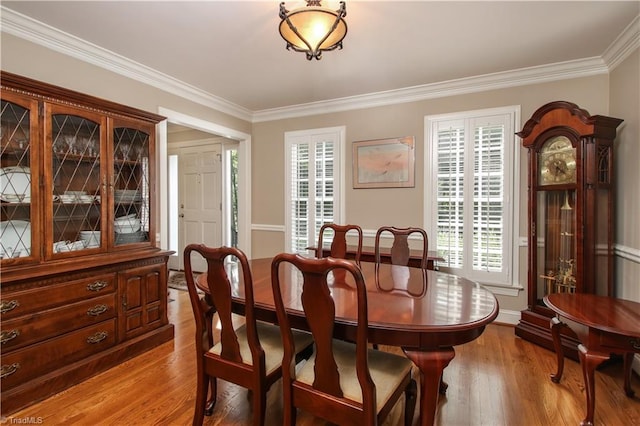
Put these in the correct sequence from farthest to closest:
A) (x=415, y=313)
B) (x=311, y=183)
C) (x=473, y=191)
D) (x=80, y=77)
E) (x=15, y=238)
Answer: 1. (x=311, y=183)
2. (x=473, y=191)
3. (x=80, y=77)
4. (x=15, y=238)
5. (x=415, y=313)

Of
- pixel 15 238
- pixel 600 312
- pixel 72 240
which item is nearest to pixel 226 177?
pixel 72 240

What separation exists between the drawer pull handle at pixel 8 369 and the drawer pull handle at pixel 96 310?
0.45 m

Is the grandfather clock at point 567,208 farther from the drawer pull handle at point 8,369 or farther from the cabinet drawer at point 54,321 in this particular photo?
the drawer pull handle at point 8,369

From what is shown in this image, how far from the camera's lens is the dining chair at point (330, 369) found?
117 centimetres

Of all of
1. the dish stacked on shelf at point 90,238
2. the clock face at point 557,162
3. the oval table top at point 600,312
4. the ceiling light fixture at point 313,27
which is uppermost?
the ceiling light fixture at point 313,27

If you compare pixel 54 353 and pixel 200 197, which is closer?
pixel 54 353

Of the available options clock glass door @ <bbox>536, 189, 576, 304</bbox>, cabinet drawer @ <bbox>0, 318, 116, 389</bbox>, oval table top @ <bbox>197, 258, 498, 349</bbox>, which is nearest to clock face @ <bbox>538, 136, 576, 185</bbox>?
clock glass door @ <bbox>536, 189, 576, 304</bbox>

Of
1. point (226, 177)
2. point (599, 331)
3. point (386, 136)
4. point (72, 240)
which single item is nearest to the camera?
point (599, 331)

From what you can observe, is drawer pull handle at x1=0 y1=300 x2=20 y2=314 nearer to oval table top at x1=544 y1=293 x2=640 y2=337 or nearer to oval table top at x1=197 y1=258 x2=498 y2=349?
oval table top at x1=197 y1=258 x2=498 y2=349

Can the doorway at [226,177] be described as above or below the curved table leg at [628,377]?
above

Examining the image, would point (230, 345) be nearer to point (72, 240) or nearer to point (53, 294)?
point (53, 294)

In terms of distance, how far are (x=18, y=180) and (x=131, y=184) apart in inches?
29.2

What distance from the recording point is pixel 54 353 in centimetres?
208

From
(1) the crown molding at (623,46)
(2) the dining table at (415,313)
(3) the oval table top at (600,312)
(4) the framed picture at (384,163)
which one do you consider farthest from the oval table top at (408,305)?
(1) the crown molding at (623,46)
